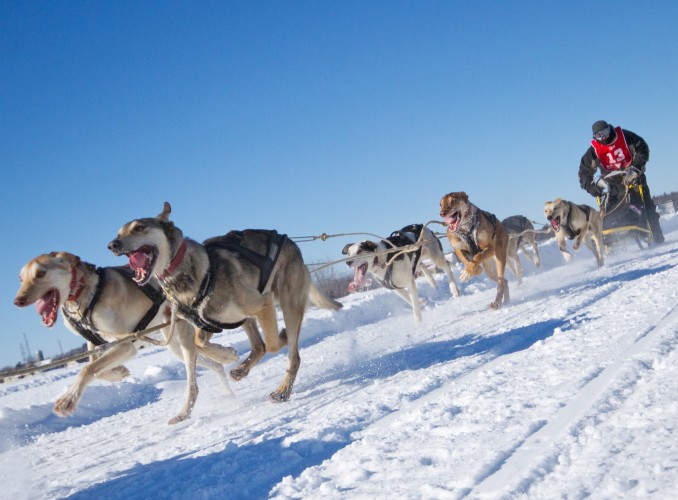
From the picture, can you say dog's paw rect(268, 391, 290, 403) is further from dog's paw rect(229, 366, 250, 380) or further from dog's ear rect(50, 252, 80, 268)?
dog's ear rect(50, 252, 80, 268)

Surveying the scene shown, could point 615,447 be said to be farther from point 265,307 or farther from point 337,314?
point 337,314

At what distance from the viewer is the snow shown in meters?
1.76

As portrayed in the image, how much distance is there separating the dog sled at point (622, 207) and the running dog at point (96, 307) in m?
8.41

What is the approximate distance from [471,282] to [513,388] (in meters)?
10.8

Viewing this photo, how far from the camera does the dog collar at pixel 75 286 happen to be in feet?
13.4

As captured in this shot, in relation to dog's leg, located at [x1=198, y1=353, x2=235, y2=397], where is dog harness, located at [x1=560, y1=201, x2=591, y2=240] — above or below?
above

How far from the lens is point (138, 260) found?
140 inches

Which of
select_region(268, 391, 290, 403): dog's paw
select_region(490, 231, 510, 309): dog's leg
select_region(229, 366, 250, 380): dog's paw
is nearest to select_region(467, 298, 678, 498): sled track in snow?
select_region(268, 391, 290, 403): dog's paw

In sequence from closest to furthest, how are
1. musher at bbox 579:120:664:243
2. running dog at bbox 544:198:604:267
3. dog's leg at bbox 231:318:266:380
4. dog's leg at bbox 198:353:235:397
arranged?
dog's leg at bbox 231:318:266:380 → dog's leg at bbox 198:353:235:397 → musher at bbox 579:120:664:243 → running dog at bbox 544:198:604:267

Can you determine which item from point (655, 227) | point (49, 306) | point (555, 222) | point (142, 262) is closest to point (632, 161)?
point (555, 222)

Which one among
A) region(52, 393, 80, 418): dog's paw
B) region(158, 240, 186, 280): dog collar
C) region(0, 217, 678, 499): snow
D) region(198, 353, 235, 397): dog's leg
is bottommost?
region(0, 217, 678, 499): snow

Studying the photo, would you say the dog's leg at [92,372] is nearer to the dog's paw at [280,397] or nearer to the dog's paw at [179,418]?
the dog's paw at [179,418]

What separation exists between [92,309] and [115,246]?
1077mm

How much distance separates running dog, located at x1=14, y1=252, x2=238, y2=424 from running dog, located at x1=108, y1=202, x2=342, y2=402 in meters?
0.45
